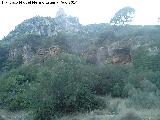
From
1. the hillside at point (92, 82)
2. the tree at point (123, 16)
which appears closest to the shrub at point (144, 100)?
the hillside at point (92, 82)

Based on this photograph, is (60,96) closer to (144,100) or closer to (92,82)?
(144,100)

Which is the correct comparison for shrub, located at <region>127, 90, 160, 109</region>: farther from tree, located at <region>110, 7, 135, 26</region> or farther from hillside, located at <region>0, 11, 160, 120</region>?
tree, located at <region>110, 7, 135, 26</region>

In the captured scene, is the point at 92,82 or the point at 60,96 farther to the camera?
the point at 92,82

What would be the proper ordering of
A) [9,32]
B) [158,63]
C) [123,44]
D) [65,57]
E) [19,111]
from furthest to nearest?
[9,32] < [123,44] < [65,57] < [158,63] < [19,111]

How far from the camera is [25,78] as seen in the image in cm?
3145

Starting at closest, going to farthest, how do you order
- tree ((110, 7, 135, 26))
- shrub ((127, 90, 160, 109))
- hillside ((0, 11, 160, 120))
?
hillside ((0, 11, 160, 120))
shrub ((127, 90, 160, 109))
tree ((110, 7, 135, 26))

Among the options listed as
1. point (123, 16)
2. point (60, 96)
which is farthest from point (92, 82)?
point (123, 16)

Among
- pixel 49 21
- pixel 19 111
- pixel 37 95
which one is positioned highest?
pixel 49 21

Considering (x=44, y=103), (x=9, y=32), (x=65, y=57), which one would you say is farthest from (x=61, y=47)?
(x=9, y=32)

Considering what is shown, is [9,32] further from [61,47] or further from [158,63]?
[158,63]

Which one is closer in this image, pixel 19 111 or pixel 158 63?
pixel 19 111

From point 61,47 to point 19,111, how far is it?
83.7 ft

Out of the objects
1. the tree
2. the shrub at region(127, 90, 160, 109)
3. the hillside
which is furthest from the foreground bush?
the tree

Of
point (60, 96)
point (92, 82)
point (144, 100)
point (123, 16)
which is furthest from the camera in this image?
point (123, 16)
